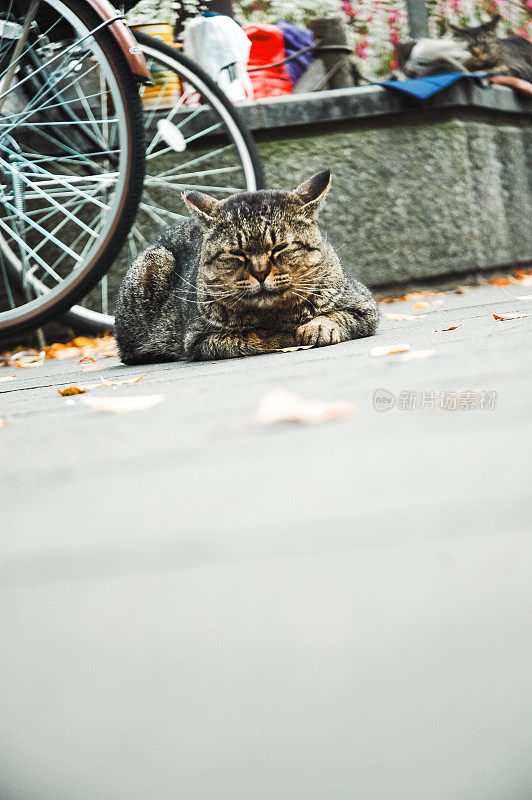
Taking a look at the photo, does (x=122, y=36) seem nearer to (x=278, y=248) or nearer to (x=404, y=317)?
(x=278, y=248)

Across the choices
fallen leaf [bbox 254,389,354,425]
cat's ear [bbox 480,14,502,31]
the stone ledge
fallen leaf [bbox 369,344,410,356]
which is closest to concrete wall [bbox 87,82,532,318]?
the stone ledge

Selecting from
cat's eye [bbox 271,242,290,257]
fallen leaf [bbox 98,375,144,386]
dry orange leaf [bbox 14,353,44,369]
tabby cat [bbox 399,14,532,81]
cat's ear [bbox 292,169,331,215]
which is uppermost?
tabby cat [bbox 399,14,532,81]

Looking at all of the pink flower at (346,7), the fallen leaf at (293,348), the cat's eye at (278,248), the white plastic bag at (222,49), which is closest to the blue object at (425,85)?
the white plastic bag at (222,49)

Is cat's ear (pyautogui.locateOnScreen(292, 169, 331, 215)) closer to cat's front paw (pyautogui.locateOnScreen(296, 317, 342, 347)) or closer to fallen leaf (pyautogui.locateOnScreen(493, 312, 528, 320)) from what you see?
cat's front paw (pyautogui.locateOnScreen(296, 317, 342, 347))

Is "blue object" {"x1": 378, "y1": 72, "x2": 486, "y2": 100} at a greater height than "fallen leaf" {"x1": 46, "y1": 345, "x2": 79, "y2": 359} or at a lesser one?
greater

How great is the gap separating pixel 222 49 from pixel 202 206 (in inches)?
87.0

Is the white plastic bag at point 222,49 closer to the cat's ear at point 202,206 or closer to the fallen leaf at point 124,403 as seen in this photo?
the cat's ear at point 202,206

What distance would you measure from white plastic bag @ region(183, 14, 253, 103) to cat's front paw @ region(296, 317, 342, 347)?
8.62 ft

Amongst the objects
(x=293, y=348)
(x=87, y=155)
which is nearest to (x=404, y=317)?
(x=293, y=348)

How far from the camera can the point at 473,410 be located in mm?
1212

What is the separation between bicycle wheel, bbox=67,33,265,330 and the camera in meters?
4.04

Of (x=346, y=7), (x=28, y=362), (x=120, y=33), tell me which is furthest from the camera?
(x=346, y=7)

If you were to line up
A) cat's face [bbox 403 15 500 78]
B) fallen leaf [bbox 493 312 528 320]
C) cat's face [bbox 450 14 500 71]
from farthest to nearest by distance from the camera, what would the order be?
1. cat's face [bbox 450 14 500 71]
2. cat's face [bbox 403 15 500 78]
3. fallen leaf [bbox 493 312 528 320]

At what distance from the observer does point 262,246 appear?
109 inches
